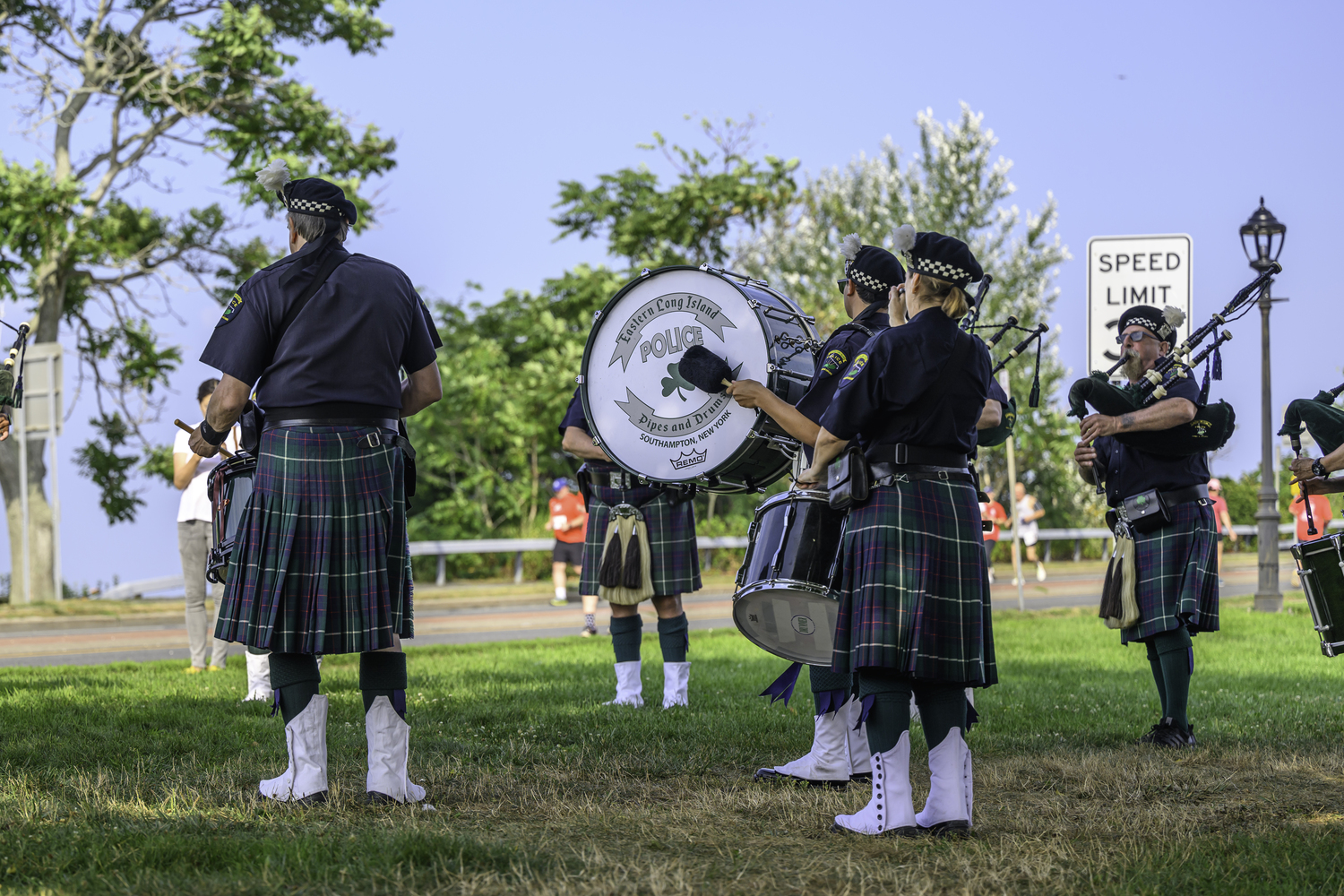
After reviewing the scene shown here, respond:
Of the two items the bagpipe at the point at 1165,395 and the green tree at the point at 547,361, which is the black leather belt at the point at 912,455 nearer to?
the bagpipe at the point at 1165,395

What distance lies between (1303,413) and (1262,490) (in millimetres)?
10022

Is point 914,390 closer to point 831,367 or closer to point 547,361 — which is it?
point 831,367

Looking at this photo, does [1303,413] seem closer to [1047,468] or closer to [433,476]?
[433,476]

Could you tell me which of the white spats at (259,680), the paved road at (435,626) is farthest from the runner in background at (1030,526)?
the white spats at (259,680)

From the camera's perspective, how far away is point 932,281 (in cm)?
374

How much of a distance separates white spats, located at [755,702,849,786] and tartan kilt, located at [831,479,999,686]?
91cm

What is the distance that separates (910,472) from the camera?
369 centimetres

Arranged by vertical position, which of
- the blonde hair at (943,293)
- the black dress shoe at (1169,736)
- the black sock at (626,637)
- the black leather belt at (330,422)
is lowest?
the black dress shoe at (1169,736)

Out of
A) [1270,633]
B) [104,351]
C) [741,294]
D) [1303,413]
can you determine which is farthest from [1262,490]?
[104,351]

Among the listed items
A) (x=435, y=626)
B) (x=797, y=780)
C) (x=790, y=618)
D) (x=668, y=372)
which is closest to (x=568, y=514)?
(x=435, y=626)

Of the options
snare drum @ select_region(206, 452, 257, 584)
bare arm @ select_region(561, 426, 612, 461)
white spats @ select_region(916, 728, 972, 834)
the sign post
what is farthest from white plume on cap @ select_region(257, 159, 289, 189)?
the sign post

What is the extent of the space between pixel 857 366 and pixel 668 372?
49.1 inches

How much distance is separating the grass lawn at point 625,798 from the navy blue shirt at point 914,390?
1.15 m

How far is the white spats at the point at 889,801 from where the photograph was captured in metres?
3.60
